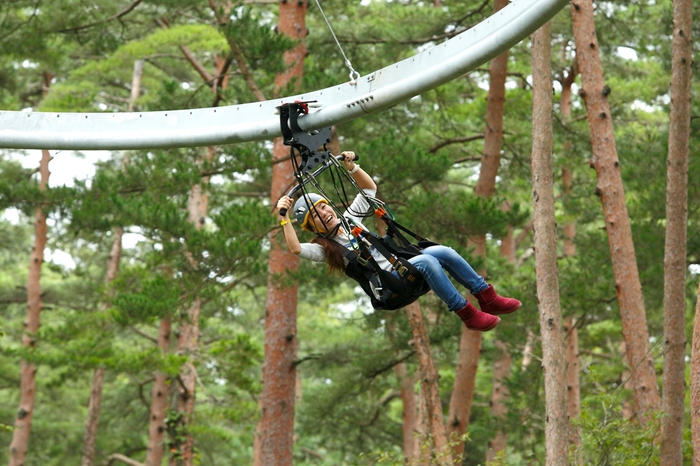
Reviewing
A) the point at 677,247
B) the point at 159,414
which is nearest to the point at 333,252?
the point at 677,247

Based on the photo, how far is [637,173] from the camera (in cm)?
1339

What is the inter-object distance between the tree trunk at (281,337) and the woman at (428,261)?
5916 mm

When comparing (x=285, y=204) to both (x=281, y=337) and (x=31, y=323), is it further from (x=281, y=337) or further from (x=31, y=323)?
(x=31, y=323)

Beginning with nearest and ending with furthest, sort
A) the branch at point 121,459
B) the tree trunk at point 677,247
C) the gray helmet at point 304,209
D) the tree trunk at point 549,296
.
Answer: the gray helmet at point 304,209 → the tree trunk at point 549,296 → the tree trunk at point 677,247 → the branch at point 121,459

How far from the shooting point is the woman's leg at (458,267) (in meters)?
6.34

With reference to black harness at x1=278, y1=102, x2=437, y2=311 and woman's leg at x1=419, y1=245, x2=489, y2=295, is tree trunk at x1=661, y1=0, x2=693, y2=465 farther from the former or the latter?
black harness at x1=278, y1=102, x2=437, y2=311

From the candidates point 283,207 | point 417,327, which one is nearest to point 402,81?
point 283,207

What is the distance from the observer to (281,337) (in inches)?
504

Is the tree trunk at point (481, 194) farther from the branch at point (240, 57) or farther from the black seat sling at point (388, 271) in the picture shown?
the black seat sling at point (388, 271)

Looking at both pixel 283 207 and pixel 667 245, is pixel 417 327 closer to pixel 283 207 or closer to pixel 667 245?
pixel 667 245

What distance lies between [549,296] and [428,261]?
303 centimetres

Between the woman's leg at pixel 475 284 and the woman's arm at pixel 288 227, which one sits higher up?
the woman's arm at pixel 288 227

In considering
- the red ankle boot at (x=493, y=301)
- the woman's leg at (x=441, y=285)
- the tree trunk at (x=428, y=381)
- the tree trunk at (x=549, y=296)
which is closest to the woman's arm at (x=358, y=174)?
the woman's leg at (x=441, y=285)

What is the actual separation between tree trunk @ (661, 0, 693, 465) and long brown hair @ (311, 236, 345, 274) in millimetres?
4359
